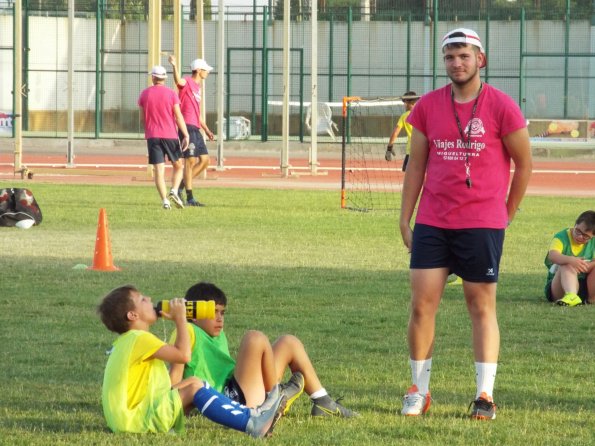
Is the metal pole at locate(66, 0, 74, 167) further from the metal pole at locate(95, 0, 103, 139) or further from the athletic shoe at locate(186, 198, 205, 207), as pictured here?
the metal pole at locate(95, 0, 103, 139)

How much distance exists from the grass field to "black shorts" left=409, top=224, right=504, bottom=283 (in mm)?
778

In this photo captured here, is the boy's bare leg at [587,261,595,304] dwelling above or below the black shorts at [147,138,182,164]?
below

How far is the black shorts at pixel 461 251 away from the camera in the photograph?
7062mm

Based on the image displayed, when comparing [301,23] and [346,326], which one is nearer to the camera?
[346,326]

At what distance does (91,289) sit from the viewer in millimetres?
12031

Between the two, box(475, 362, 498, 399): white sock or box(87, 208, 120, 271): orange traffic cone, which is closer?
box(475, 362, 498, 399): white sock

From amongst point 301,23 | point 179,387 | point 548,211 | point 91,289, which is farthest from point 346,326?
point 301,23

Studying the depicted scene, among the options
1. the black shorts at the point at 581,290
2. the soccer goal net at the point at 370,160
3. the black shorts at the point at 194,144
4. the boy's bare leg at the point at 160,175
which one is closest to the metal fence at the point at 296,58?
the soccer goal net at the point at 370,160

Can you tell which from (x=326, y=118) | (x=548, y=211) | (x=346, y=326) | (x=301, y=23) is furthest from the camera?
(x=301, y=23)

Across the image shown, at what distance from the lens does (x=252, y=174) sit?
32969 millimetres

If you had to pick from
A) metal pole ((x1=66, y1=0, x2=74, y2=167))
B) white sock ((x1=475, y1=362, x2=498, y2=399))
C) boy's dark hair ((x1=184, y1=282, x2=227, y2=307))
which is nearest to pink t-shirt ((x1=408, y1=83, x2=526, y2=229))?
white sock ((x1=475, y1=362, x2=498, y2=399))

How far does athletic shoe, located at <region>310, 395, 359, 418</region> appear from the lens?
7.06 meters

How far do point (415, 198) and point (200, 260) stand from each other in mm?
7339

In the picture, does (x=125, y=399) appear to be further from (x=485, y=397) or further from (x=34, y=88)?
(x=34, y=88)
